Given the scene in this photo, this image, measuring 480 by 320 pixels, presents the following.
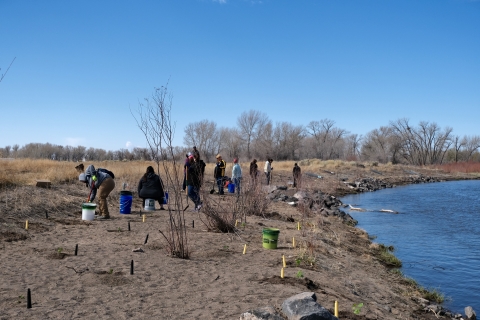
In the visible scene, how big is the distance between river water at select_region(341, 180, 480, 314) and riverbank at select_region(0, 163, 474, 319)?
30.4 inches

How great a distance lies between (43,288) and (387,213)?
17710mm

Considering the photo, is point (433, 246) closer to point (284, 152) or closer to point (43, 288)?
point (43, 288)

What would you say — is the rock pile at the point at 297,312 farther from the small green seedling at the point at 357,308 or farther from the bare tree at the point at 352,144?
the bare tree at the point at 352,144

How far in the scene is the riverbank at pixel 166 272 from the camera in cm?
564

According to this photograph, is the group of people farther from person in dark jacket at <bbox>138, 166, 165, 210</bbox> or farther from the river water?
the river water

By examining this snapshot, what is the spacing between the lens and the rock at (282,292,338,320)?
4.96 meters

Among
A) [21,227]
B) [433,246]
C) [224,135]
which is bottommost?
[433,246]

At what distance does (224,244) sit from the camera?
952 centimetres

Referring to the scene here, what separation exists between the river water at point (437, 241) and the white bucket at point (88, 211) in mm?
7509

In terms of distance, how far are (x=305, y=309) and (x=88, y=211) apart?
7793mm

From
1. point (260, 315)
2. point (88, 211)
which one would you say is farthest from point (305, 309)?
point (88, 211)

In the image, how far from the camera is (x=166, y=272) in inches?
280


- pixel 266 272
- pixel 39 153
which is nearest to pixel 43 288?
pixel 266 272

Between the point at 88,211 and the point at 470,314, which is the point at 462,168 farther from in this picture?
the point at 88,211
